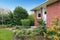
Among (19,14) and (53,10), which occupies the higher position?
(53,10)

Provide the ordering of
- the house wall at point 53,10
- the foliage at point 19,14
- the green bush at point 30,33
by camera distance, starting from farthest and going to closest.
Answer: the foliage at point 19,14
the house wall at point 53,10
the green bush at point 30,33

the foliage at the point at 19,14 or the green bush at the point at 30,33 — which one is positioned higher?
the foliage at the point at 19,14

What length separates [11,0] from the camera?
43.5 metres

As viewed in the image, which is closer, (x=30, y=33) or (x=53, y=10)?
(x=30, y=33)

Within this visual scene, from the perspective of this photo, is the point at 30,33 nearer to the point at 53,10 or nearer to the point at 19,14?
the point at 53,10

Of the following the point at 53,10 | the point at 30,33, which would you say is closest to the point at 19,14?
the point at 53,10

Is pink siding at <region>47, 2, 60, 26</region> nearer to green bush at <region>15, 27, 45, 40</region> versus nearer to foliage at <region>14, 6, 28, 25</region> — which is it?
green bush at <region>15, 27, 45, 40</region>

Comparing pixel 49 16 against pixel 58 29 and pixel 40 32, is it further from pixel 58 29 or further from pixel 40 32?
pixel 58 29

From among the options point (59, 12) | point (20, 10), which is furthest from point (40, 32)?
point (20, 10)

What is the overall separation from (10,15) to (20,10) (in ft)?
10.7

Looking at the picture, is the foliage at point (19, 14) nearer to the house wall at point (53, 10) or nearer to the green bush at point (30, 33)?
the house wall at point (53, 10)

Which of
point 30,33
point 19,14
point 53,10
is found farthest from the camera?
point 19,14

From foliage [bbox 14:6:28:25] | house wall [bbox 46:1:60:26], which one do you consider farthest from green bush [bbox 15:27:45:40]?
foliage [bbox 14:6:28:25]


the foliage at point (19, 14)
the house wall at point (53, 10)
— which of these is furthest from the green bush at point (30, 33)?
the foliage at point (19, 14)
